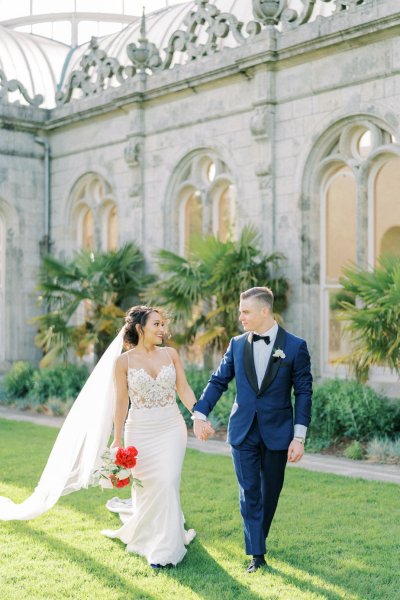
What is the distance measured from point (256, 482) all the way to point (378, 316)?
437 cm

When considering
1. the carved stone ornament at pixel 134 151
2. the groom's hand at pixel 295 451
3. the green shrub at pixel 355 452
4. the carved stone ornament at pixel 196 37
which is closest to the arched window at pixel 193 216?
the carved stone ornament at pixel 134 151

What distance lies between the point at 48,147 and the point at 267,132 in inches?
243

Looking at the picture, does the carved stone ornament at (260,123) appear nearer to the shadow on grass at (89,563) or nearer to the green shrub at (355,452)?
the green shrub at (355,452)

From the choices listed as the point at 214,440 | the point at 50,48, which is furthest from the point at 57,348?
the point at 50,48

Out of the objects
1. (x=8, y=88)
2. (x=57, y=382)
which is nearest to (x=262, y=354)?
(x=57, y=382)

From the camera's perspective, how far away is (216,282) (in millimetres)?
11922

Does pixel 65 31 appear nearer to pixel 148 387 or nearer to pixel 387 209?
pixel 387 209

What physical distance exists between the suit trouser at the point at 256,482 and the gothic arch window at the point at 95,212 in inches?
416

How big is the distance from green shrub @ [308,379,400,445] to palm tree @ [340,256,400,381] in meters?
0.28

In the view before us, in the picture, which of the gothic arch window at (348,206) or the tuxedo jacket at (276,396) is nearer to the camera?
the tuxedo jacket at (276,396)

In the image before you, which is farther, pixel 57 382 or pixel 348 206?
pixel 57 382

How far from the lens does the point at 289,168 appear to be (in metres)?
12.2

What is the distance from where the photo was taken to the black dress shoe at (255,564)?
5547mm

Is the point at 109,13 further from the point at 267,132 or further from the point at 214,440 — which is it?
the point at 214,440
